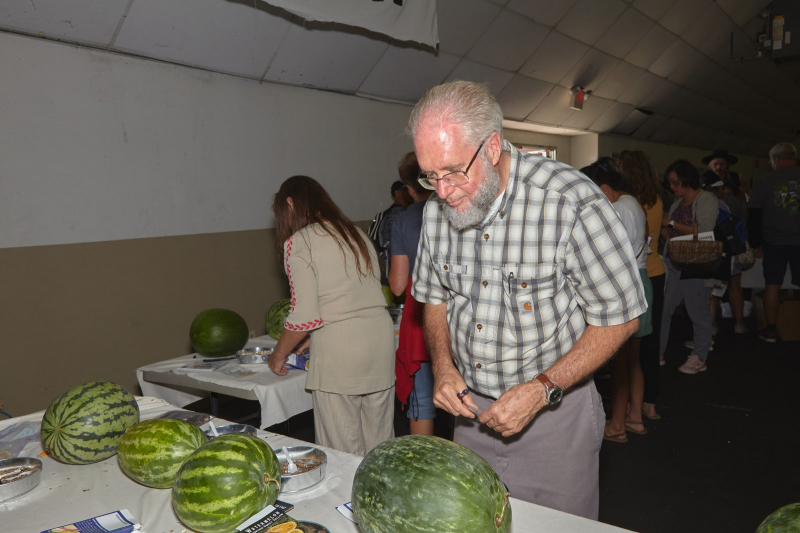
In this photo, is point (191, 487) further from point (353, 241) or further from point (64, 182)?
point (64, 182)

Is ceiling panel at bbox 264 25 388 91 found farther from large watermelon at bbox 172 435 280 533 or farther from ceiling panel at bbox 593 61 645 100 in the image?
ceiling panel at bbox 593 61 645 100

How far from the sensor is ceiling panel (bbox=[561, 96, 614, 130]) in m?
8.69

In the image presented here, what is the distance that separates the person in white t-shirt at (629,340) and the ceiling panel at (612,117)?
6.21m

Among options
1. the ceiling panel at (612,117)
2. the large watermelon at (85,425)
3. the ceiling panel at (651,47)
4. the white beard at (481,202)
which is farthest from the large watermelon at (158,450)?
the ceiling panel at (612,117)

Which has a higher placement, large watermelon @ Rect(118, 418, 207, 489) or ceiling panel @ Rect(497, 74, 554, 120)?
ceiling panel @ Rect(497, 74, 554, 120)

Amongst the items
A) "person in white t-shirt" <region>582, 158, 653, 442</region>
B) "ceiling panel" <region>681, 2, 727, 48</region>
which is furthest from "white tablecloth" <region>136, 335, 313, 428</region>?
"ceiling panel" <region>681, 2, 727, 48</region>

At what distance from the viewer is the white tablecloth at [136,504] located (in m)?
1.25

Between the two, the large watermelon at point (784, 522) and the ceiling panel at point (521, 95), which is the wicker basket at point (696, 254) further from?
the large watermelon at point (784, 522)

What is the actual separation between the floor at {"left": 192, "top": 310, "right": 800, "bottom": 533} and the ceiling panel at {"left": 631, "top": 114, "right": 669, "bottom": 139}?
6304 millimetres

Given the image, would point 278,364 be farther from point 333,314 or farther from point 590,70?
point 590,70

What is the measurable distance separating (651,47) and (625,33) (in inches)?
40.6

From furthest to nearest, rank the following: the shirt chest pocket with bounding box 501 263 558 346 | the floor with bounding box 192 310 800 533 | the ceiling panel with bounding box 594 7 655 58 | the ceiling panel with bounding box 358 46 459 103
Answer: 1. the ceiling panel with bounding box 594 7 655 58
2. the ceiling panel with bounding box 358 46 459 103
3. the floor with bounding box 192 310 800 533
4. the shirt chest pocket with bounding box 501 263 558 346

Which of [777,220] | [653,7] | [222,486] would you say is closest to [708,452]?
[777,220]

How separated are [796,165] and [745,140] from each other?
36.8 feet
